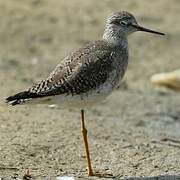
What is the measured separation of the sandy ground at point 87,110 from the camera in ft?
28.4

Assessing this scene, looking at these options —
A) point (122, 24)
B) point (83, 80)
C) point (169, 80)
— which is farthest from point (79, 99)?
point (169, 80)

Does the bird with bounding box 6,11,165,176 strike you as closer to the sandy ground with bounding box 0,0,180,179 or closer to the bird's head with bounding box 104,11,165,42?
the bird's head with bounding box 104,11,165,42

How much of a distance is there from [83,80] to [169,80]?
4.59 m

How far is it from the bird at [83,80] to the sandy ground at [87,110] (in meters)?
0.59

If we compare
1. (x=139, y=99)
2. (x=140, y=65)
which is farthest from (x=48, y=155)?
(x=140, y=65)

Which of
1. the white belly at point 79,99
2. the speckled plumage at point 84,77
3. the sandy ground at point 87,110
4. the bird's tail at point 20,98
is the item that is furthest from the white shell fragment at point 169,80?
the bird's tail at point 20,98

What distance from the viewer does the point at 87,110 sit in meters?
11.1

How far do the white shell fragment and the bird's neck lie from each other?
3.56m

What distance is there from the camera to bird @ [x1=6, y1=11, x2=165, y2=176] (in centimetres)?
809

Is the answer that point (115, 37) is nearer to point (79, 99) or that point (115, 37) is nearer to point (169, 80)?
point (79, 99)

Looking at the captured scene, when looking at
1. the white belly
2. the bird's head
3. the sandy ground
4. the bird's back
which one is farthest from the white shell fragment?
the white belly

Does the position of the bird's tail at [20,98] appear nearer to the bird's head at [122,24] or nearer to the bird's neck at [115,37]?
the bird's neck at [115,37]

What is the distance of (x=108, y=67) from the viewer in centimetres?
851

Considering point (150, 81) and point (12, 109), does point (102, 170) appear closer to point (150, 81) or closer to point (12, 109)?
point (12, 109)
